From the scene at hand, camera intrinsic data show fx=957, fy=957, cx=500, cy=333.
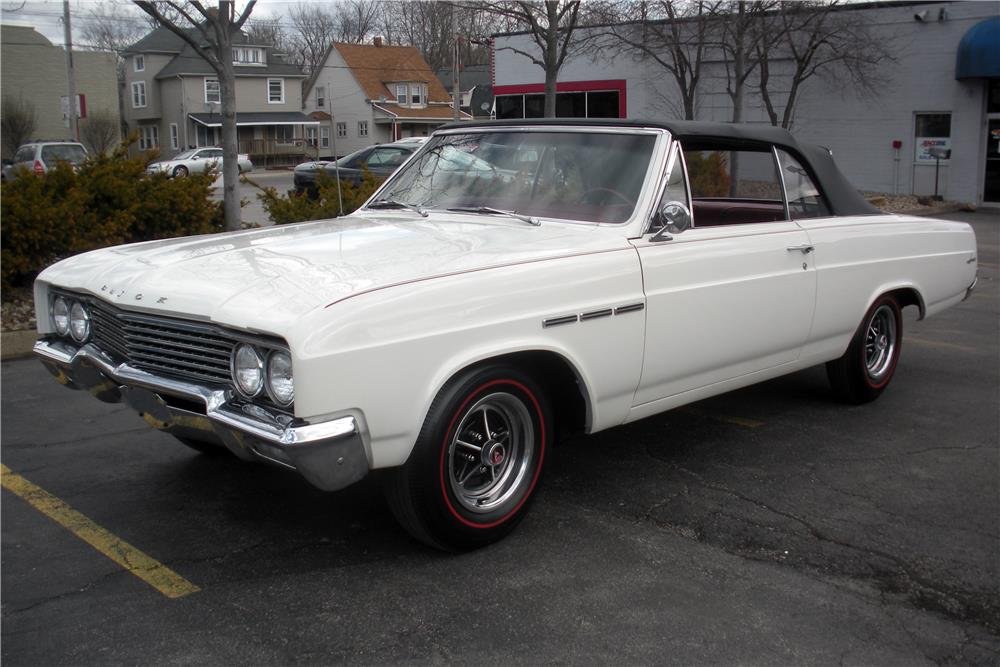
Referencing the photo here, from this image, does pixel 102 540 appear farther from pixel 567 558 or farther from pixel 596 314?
pixel 596 314

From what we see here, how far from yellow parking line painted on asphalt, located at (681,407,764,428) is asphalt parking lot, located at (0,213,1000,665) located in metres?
0.03

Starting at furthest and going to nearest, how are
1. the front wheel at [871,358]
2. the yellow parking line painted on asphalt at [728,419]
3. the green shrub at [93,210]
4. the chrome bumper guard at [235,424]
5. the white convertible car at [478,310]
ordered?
the green shrub at [93,210] < the front wheel at [871,358] < the yellow parking line painted on asphalt at [728,419] < the white convertible car at [478,310] < the chrome bumper guard at [235,424]

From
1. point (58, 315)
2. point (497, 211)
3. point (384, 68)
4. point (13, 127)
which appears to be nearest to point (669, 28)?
point (497, 211)

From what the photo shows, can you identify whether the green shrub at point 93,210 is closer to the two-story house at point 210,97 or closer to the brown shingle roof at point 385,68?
the brown shingle roof at point 385,68

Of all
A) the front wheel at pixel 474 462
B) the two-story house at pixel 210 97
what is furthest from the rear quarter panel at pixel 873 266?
the two-story house at pixel 210 97

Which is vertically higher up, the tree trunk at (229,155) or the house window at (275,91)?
the house window at (275,91)

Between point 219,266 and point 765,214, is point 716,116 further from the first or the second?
point 219,266

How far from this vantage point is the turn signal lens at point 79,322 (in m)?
4.14

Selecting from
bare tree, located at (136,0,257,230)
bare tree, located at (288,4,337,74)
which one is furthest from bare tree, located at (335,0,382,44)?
bare tree, located at (136,0,257,230)

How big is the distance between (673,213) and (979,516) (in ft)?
6.35

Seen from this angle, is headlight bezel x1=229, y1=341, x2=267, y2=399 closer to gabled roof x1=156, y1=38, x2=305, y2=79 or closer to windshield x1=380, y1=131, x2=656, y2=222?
windshield x1=380, y1=131, x2=656, y2=222

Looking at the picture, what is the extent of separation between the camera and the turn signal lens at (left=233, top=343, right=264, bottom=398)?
10.9 feet

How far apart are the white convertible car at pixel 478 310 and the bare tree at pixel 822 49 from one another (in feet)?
55.9

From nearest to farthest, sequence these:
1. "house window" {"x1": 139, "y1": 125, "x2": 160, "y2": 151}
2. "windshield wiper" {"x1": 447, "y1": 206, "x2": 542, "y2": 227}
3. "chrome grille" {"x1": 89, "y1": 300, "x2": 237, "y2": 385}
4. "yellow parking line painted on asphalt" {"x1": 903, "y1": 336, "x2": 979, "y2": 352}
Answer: "chrome grille" {"x1": 89, "y1": 300, "x2": 237, "y2": 385} < "windshield wiper" {"x1": 447, "y1": 206, "x2": 542, "y2": 227} < "yellow parking line painted on asphalt" {"x1": 903, "y1": 336, "x2": 979, "y2": 352} < "house window" {"x1": 139, "y1": 125, "x2": 160, "y2": 151}
